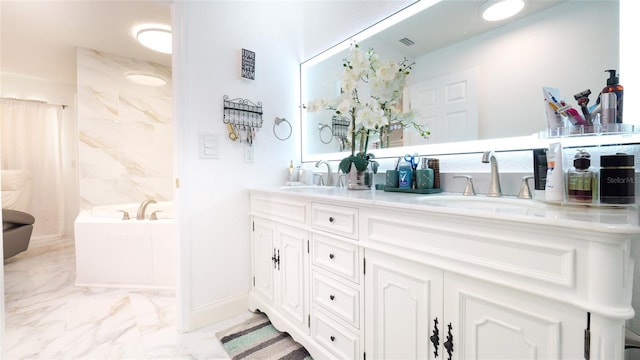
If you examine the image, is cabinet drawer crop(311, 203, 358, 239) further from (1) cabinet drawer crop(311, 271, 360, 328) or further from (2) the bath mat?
(2) the bath mat

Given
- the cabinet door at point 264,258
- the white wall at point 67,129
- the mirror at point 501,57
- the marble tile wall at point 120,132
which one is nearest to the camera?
the mirror at point 501,57

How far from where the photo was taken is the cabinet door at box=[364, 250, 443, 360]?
0.94m

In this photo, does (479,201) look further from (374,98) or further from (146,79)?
(146,79)

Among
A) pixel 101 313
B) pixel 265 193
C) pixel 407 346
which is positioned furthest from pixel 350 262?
pixel 101 313

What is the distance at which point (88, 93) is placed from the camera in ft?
10.6

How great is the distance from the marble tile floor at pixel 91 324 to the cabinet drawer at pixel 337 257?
0.80m

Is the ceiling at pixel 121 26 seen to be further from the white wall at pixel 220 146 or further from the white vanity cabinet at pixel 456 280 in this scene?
the white vanity cabinet at pixel 456 280

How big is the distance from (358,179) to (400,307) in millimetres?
815

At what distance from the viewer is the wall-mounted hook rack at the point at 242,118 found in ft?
6.24

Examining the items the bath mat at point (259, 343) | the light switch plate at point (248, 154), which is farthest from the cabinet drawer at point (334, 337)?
the light switch plate at point (248, 154)

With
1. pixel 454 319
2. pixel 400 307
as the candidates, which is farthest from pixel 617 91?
pixel 400 307

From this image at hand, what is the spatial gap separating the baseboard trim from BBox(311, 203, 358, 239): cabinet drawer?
39.3 inches

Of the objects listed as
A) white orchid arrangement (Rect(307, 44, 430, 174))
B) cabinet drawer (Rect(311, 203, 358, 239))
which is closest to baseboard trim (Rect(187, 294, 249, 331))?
cabinet drawer (Rect(311, 203, 358, 239))

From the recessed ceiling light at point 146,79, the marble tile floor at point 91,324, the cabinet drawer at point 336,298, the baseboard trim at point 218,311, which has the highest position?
the recessed ceiling light at point 146,79
